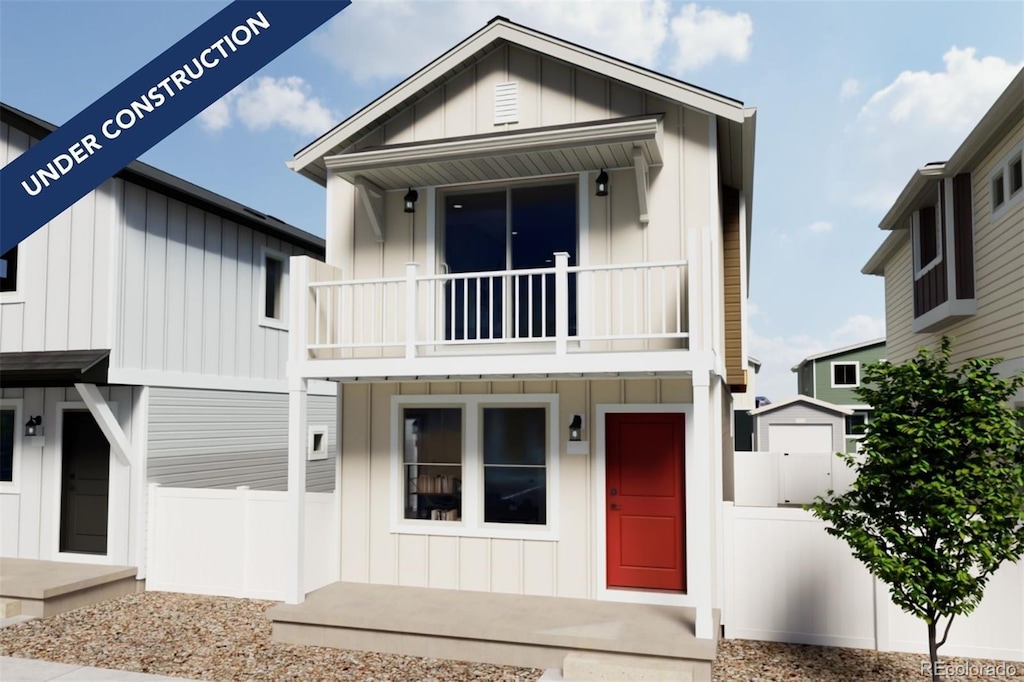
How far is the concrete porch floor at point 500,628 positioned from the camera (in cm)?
717

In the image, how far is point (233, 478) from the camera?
12242 mm

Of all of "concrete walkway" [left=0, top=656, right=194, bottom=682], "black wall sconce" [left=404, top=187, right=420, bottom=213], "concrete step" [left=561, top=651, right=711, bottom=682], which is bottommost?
"concrete walkway" [left=0, top=656, right=194, bottom=682]

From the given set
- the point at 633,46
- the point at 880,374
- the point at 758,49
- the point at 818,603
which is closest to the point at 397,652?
the point at 818,603

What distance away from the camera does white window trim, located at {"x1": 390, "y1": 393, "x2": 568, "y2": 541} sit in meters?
8.98

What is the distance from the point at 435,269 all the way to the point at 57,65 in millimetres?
10629

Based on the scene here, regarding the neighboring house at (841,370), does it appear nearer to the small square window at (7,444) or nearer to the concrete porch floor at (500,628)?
the concrete porch floor at (500,628)

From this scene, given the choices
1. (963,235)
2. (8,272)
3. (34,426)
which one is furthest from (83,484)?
(963,235)

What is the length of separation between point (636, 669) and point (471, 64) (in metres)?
7.06

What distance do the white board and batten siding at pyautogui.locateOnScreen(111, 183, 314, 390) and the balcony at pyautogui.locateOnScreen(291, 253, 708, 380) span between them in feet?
9.17

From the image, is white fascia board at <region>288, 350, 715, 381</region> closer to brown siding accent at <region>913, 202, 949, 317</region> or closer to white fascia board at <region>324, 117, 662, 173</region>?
white fascia board at <region>324, 117, 662, 173</region>

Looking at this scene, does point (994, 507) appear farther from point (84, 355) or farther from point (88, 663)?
point (84, 355)

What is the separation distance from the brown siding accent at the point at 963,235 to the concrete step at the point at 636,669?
794cm

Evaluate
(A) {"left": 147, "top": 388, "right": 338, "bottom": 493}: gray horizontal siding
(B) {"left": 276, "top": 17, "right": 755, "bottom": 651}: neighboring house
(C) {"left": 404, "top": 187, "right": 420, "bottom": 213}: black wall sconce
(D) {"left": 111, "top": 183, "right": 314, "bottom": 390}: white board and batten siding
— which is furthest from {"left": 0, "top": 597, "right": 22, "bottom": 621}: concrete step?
Answer: (C) {"left": 404, "top": 187, "right": 420, "bottom": 213}: black wall sconce

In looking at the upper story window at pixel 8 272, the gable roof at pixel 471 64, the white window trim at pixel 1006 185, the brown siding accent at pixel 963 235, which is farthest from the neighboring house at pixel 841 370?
the upper story window at pixel 8 272
